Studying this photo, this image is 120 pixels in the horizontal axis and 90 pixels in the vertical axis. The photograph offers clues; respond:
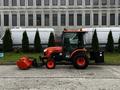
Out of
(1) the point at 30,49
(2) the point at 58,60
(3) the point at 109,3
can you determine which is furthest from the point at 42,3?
(2) the point at 58,60

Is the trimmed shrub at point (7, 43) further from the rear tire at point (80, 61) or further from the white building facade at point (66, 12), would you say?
the white building facade at point (66, 12)

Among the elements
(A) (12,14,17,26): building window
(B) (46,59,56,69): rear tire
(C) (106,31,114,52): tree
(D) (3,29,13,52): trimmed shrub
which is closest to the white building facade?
(A) (12,14,17,26): building window

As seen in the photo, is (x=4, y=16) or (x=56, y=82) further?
(x=4, y=16)

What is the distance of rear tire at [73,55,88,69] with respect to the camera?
24984mm

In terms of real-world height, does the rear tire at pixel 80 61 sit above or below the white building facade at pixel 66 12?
below

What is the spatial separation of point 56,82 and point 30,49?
33.9 metres

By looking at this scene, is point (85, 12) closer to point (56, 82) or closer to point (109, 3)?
point (109, 3)

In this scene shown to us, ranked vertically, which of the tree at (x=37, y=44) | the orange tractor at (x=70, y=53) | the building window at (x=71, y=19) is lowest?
the tree at (x=37, y=44)

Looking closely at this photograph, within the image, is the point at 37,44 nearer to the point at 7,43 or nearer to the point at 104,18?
the point at 7,43

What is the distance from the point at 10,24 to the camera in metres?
82.2

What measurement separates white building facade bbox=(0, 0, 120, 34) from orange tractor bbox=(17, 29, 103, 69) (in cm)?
5617

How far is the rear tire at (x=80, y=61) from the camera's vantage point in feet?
82.0

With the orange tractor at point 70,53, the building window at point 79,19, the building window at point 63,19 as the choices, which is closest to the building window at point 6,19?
the building window at point 63,19

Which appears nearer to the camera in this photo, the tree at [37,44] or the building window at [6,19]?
the tree at [37,44]
